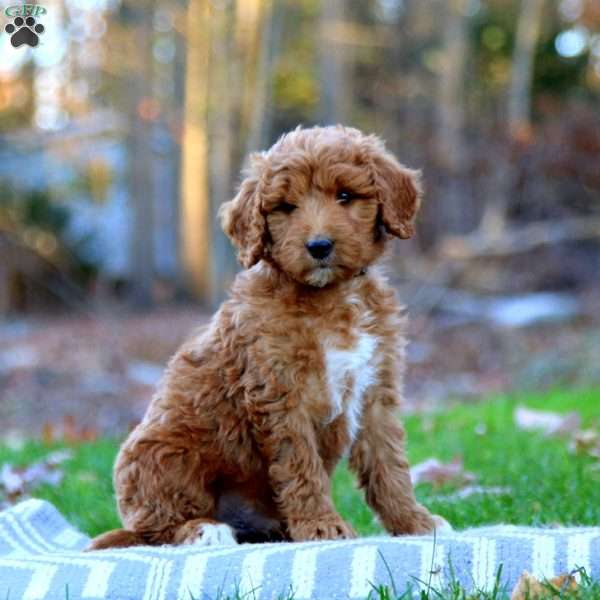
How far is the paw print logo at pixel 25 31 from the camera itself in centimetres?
658

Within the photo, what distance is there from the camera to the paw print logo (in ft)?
21.6

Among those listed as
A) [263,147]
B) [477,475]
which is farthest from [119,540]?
[263,147]

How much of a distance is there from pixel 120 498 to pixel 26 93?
20.7m

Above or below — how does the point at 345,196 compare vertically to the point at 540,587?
above

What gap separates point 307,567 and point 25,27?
450 centimetres

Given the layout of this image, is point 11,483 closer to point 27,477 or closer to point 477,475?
point 27,477

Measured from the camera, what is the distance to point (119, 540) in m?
4.50

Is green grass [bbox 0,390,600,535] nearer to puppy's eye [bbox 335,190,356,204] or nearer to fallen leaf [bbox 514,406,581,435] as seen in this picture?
fallen leaf [bbox 514,406,581,435]

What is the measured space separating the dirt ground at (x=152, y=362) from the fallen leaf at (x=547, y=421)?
10.0 feet

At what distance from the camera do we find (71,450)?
800 centimetres

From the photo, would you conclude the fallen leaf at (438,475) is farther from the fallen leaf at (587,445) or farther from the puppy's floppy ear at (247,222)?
the puppy's floppy ear at (247,222)

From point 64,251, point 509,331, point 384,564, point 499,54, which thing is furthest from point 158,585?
point 499,54

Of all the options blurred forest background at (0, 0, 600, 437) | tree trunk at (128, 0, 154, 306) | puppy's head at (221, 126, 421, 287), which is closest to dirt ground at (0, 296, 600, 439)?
blurred forest background at (0, 0, 600, 437)

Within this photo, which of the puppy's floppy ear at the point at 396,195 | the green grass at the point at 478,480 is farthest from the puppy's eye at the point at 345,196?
the green grass at the point at 478,480
